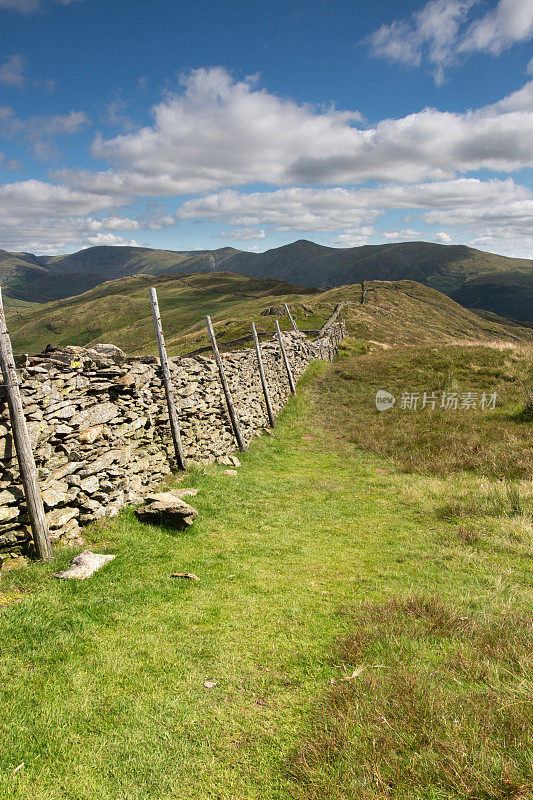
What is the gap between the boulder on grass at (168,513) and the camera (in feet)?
27.9

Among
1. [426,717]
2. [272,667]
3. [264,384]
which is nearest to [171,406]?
[264,384]

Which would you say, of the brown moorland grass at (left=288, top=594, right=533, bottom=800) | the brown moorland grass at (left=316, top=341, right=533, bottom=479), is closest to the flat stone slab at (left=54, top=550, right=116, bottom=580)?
the brown moorland grass at (left=288, top=594, right=533, bottom=800)

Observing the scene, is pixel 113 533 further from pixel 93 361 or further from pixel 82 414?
pixel 93 361

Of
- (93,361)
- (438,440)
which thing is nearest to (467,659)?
(93,361)

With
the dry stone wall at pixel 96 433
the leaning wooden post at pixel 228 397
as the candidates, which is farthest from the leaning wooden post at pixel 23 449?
the leaning wooden post at pixel 228 397

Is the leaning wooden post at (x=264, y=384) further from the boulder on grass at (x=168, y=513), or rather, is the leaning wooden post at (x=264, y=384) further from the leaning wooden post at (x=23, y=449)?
the leaning wooden post at (x=23, y=449)

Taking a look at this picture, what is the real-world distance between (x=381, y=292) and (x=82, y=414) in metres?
103

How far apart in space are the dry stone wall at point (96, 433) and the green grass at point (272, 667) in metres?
0.84

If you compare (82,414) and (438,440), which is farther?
(438,440)

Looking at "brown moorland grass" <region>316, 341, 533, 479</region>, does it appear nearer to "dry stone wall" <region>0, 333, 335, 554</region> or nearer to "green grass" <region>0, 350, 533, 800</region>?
"green grass" <region>0, 350, 533, 800</region>

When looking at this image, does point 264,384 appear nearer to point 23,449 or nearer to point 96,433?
point 96,433

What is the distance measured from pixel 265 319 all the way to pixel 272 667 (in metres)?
58.1

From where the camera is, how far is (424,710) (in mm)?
3816

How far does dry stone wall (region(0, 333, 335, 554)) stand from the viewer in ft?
24.3
